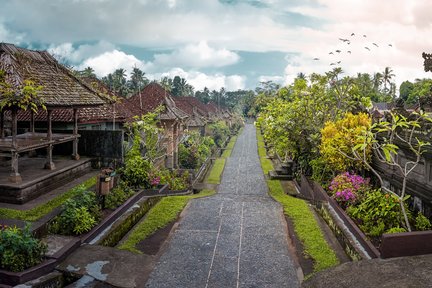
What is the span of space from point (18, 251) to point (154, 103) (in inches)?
941

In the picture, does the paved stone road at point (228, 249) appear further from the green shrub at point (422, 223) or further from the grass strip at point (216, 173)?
the grass strip at point (216, 173)

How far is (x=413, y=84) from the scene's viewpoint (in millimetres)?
73250

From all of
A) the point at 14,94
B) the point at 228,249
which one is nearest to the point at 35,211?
the point at 14,94

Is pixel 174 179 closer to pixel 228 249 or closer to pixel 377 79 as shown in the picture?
pixel 228 249

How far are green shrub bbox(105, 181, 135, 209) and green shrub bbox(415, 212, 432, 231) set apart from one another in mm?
8446

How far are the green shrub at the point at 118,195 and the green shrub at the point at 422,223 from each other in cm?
845

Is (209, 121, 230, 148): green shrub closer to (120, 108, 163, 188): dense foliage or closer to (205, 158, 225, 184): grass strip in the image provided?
(205, 158, 225, 184): grass strip

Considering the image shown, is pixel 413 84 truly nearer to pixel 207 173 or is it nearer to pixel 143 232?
pixel 207 173

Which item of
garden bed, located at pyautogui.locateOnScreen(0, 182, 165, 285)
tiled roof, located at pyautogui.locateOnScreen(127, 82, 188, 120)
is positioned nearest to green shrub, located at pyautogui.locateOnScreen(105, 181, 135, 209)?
garden bed, located at pyautogui.locateOnScreen(0, 182, 165, 285)

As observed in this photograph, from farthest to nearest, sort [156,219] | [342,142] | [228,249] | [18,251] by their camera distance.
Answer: [342,142] → [156,219] → [228,249] → [18,251]

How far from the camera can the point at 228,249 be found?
9906 mm

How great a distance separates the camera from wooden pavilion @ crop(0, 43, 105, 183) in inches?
453

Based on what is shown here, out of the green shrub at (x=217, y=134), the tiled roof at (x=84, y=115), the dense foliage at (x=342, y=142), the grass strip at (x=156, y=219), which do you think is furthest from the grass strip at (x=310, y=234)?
the green shrub at (x=217, y=134)

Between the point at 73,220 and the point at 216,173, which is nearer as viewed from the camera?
the point at 73,220
